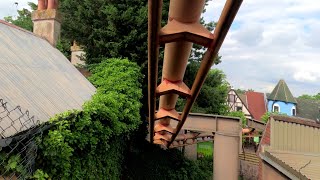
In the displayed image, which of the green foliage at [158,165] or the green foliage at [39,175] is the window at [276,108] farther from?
the green foliage at [39,175]

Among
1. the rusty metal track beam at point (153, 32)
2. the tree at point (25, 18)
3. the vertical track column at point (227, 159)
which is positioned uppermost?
the tree at point (25, 18)

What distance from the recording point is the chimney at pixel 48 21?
11453mm

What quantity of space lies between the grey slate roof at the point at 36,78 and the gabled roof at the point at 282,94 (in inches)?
1443

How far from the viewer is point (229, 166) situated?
33.2ft

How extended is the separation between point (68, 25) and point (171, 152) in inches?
308

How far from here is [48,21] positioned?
11.7m

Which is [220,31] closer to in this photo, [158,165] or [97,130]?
[97,130]

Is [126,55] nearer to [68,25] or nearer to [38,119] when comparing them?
[68,25]

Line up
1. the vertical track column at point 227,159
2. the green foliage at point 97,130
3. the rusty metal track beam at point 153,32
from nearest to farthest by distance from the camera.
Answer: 1. the rusty metal track beam at point 153,32
2. the green foliage at point 97,130
3. the vertical track column at point 227,159

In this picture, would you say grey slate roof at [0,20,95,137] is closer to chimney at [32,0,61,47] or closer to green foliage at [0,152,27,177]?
green foliage at [0,152,27,177]

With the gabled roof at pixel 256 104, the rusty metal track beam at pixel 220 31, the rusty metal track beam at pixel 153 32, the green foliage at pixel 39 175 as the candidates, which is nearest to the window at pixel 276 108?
the gabled roof at pixel 256 104

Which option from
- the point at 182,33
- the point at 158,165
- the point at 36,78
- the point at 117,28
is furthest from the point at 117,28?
the point at 182,33

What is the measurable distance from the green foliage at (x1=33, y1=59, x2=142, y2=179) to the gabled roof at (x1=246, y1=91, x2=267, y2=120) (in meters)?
34.6

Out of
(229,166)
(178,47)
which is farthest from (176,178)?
(178,47)
